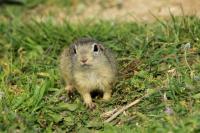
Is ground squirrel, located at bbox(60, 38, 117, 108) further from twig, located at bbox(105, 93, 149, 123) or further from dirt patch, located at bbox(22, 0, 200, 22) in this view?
dirt patch, located at bbox(22, 0, 200, 22)

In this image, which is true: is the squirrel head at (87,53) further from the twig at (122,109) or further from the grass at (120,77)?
the twig at (122,109)

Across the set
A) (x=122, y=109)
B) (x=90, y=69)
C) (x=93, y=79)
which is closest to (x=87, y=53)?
(x=90, y=69)

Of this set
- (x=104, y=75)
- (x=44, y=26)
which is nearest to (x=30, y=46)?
(x=44, y=26)

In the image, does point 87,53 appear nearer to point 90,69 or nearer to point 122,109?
point 90,69

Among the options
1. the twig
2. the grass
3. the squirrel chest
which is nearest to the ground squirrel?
the squirrel chest

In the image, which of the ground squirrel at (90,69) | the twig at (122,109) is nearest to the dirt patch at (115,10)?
the ground squirrel at (90,69)

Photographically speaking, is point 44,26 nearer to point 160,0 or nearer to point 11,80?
point 11,80
